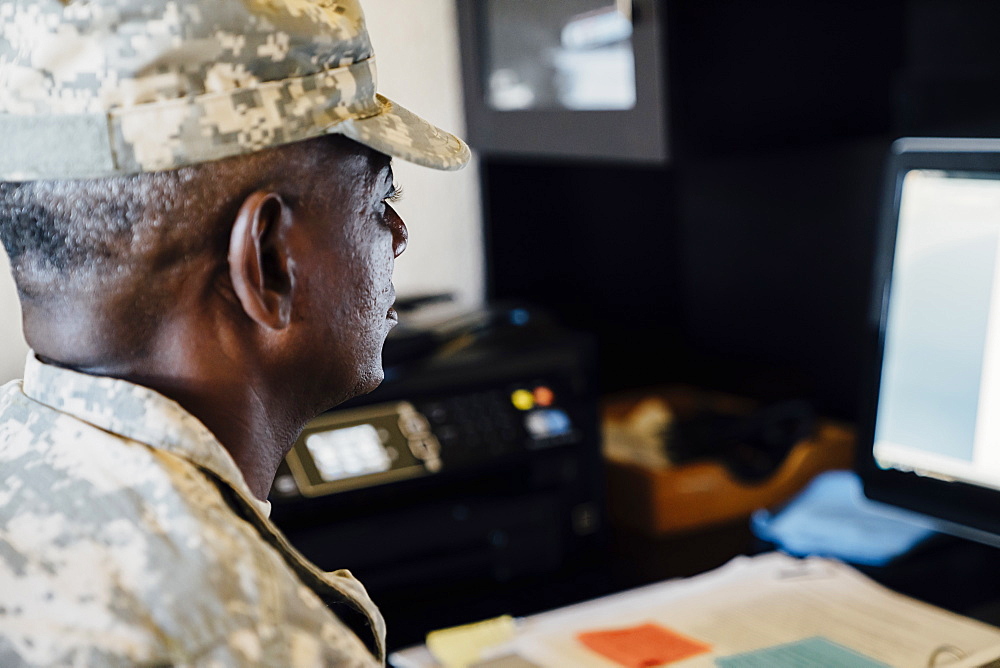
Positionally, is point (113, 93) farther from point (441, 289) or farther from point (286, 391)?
point (441, 289)

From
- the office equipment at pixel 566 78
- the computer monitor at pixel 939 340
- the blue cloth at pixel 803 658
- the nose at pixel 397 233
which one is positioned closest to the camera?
the nose at pixel 397 233

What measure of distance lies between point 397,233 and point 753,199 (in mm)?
1123

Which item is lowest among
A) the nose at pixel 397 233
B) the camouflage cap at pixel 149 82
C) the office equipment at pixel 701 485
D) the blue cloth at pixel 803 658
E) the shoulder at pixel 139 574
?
the office equipment at pixel 701 485

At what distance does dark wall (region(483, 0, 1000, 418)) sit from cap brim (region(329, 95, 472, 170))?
1.75 ft

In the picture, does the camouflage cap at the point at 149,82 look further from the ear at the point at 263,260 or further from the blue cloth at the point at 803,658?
the blue cloth at the point at 803,658

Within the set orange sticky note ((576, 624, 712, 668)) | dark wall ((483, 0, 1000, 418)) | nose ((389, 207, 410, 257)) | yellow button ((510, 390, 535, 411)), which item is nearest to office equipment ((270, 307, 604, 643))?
yellow button ((510, 390, 535, 411))

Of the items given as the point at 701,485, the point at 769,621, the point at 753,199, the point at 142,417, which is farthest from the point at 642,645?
the point at 753,199

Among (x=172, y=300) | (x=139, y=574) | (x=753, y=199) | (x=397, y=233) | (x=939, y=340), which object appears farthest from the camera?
(x=753, y=199)

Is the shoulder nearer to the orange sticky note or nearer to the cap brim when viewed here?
the cap brim

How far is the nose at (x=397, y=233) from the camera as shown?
77 cm

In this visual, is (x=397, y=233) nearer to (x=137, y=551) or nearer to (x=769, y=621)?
(x=137, y=551)

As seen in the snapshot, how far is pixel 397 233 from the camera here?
2.56 feet

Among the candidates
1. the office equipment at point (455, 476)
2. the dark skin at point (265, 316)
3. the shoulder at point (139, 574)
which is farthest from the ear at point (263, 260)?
the office equipment at point (455, 476)

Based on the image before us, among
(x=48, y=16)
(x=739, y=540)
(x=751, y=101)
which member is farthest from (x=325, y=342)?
(x=739, y=540)
